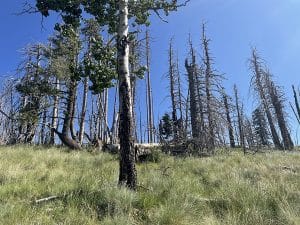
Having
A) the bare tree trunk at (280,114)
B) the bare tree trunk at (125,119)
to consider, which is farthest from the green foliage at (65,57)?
the bare tree trunk at (280,114)

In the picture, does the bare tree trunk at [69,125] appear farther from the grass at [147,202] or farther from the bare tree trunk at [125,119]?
the bare tree trunk at [125,119]

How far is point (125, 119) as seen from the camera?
8805 mm

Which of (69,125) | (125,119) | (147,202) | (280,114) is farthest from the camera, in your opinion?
(280,114)

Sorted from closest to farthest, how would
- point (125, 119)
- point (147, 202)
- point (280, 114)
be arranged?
point (147, 202), point (125, 119), point (280, 114)

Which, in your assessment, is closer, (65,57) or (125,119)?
(125,119)

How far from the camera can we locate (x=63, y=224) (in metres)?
5.52

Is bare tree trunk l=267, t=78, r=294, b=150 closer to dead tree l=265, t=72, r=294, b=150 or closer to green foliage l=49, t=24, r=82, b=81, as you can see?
dead tree l=265, t=72, r=294, b=150

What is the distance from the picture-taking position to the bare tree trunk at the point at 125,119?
8375mm

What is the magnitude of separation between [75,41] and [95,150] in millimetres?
7018

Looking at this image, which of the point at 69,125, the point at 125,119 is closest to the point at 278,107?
the point at 69,125

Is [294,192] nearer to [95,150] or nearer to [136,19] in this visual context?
[136,19]

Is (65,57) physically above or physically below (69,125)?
above

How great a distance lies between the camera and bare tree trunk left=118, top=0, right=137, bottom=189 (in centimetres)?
838

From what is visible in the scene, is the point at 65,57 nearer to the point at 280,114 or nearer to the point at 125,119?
the point at 125,119
